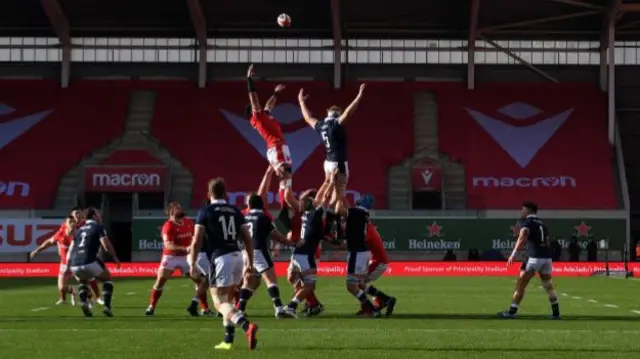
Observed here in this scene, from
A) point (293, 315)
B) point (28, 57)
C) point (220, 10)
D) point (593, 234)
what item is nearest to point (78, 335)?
point (293, 315)

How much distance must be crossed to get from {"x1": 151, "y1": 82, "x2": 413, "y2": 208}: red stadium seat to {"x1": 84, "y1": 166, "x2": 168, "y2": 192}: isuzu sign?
1.78 metres

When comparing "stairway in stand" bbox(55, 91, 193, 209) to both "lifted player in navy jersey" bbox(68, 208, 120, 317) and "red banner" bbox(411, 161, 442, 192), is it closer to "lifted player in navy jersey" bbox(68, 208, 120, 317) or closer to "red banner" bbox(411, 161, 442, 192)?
"red banner" bbox(411, 161, 442, 192)

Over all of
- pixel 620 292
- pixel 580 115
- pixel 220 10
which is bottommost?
pixel 620 292

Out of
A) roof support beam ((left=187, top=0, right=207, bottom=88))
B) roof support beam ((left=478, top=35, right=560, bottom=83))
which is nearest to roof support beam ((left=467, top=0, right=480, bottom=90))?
roof support beam ((left=478, top=35, right=560, bottom=83))

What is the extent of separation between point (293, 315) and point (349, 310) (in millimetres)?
3014

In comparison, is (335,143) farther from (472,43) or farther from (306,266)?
(472,43)

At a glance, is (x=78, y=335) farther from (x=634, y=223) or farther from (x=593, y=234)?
(x=634, y=223)

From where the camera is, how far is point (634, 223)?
63.4 m

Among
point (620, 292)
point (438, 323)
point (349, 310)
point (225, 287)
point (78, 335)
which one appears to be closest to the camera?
point (225, 287)

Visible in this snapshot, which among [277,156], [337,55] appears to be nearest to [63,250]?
[277,156]

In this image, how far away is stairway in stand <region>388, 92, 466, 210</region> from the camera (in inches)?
2274

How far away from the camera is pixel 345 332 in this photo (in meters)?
16.7

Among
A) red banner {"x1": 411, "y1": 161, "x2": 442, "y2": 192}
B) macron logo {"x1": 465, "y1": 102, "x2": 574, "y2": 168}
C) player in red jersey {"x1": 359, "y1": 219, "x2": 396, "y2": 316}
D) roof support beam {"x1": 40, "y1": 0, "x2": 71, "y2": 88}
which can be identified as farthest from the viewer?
roof support beam {"x1": 40, "y1": 0, "x2": 71, "y2": 88}

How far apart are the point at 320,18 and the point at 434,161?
415 inches
